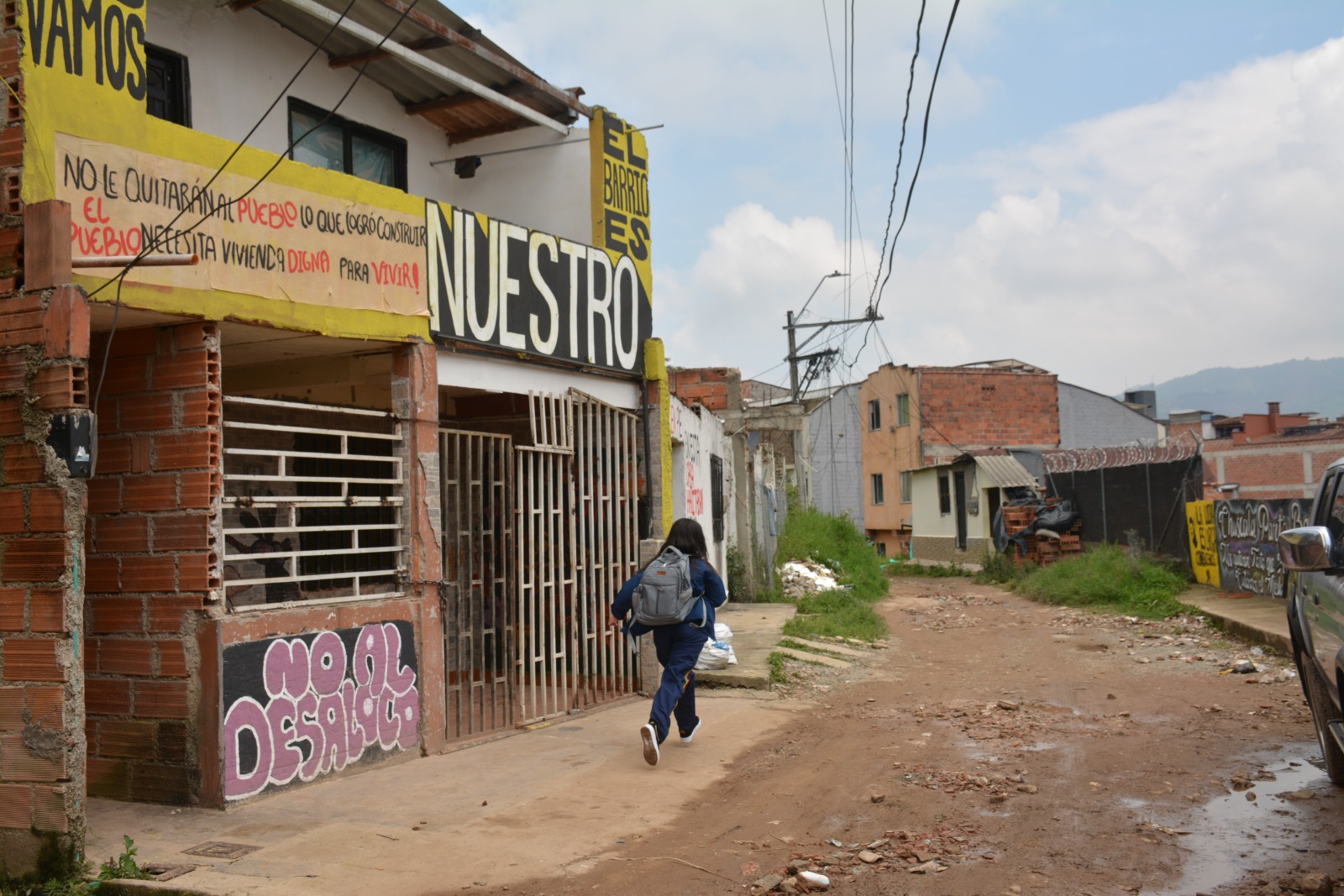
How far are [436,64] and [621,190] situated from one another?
2.15 metres

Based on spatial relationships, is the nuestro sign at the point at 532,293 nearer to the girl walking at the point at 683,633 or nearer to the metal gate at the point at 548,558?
the metal gate at the point at 548,558

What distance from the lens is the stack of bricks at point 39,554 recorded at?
4.85 m

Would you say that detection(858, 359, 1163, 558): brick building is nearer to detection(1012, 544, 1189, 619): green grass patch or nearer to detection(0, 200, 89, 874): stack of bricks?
detection(1012, 544, 1189, 619): green grass patch

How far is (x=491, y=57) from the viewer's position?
9180mm

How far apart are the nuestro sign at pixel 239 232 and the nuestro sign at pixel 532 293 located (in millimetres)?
262

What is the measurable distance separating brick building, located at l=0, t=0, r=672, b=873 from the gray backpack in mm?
1429

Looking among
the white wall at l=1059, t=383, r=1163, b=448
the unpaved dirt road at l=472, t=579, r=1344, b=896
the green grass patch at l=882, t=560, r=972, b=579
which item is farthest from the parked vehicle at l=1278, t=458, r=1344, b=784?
the white wall at l=1059, t=383, r=1163, b=448

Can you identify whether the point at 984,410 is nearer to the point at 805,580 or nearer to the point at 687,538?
the point at 805,580

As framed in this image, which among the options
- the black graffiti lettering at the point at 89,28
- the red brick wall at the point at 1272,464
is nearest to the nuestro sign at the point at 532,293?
the black graffiti lettering at the point at 89,28

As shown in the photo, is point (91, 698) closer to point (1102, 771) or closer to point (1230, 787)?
point (1102, 771)

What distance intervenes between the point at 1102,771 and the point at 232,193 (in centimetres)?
630

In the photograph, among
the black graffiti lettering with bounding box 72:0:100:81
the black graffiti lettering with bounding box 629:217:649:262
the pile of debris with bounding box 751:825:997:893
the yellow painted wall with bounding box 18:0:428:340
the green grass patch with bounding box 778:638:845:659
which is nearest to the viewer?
the pile of debris with bounding box 751:825:997:893

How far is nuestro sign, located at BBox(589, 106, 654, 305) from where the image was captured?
9.96m

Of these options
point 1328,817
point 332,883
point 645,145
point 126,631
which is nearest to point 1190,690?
point 1328,817
